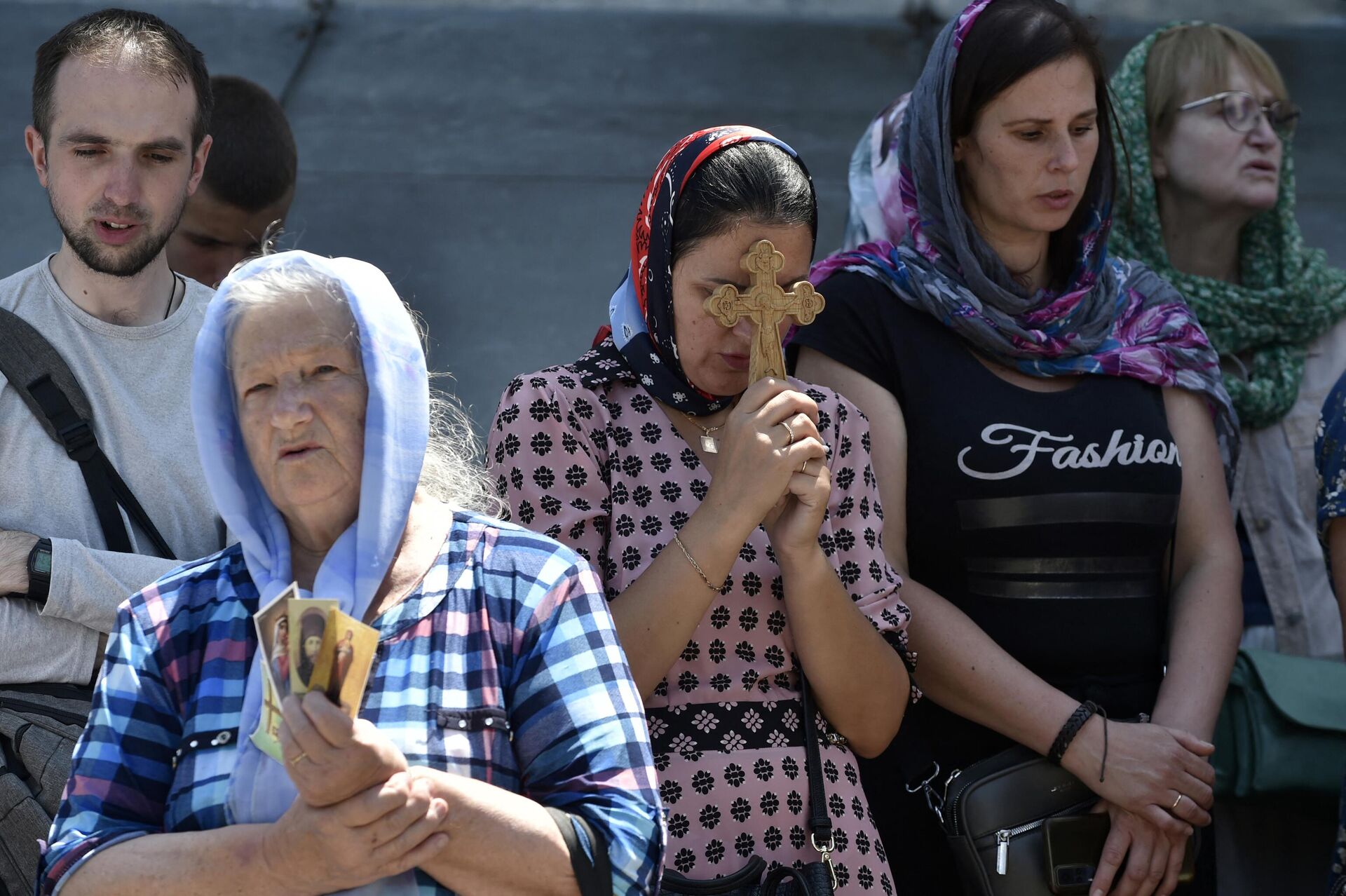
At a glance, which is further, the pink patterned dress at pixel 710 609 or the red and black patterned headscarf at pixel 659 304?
the red and black patterned headscarf at pixel 659 304

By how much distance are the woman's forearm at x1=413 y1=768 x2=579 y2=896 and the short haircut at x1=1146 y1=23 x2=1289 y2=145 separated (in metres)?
2.78

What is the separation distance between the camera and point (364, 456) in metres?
2.03

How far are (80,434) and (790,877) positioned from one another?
1.37m

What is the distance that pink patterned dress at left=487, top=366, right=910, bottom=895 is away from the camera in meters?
2.36

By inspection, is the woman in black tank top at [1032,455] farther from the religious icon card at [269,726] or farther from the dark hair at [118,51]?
the religious icon card at [269,726]

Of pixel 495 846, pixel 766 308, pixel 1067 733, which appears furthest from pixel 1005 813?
pixel 495 846

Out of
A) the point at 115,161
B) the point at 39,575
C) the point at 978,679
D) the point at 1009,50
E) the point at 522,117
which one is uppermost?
the point at 522,117

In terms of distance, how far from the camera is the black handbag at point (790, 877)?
2.26m

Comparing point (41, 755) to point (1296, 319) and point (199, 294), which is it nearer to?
point (199, 294)

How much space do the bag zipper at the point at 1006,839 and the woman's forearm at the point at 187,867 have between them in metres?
1.35

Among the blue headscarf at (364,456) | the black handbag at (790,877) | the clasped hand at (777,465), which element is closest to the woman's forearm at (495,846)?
the blue headscarf at (364,456)

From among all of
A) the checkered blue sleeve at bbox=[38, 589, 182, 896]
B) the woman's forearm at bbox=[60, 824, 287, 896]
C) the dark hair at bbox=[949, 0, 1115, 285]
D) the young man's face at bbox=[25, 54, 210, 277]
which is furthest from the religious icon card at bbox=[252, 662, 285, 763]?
the dark hair at bbox=[949, 0, 1115, 285]

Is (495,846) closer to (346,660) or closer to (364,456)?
(346,660)

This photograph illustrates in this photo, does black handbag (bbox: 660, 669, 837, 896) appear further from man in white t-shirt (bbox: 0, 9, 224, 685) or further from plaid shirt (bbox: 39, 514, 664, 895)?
man in white t-shirt (bbox: 0, 9, 224, 685)
